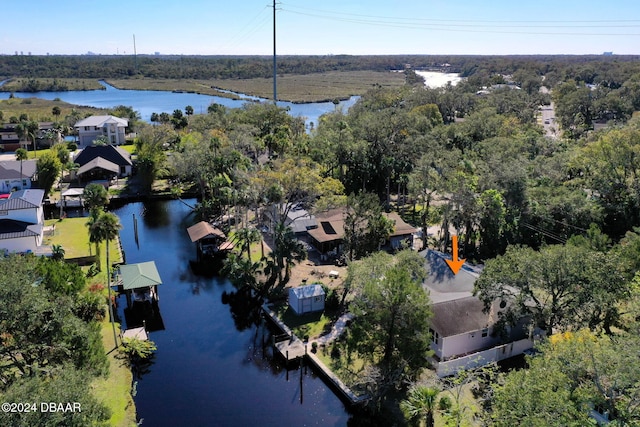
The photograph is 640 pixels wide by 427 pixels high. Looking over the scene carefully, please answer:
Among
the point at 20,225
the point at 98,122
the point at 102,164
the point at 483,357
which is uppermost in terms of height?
the point at 98,122

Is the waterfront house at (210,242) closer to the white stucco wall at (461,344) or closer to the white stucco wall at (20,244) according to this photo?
the white stucco wall at (20,244)

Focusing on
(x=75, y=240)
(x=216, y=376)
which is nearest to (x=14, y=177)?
(x=75, y=240)

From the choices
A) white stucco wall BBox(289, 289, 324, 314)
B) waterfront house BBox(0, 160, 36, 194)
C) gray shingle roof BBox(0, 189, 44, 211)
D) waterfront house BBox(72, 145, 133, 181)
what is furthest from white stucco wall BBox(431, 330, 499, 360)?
waterfront house BBox(0, 160, 36, 194)

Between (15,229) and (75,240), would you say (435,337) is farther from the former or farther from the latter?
(15,229)

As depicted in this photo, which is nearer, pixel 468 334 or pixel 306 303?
pixel 468 334

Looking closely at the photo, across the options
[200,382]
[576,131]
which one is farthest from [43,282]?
[576,131]

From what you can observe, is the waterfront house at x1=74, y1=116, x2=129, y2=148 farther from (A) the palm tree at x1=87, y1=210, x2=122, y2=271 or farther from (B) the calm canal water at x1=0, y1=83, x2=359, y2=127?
(A) the palm tree at x1=87, y1=210, x2=122, y2=271
